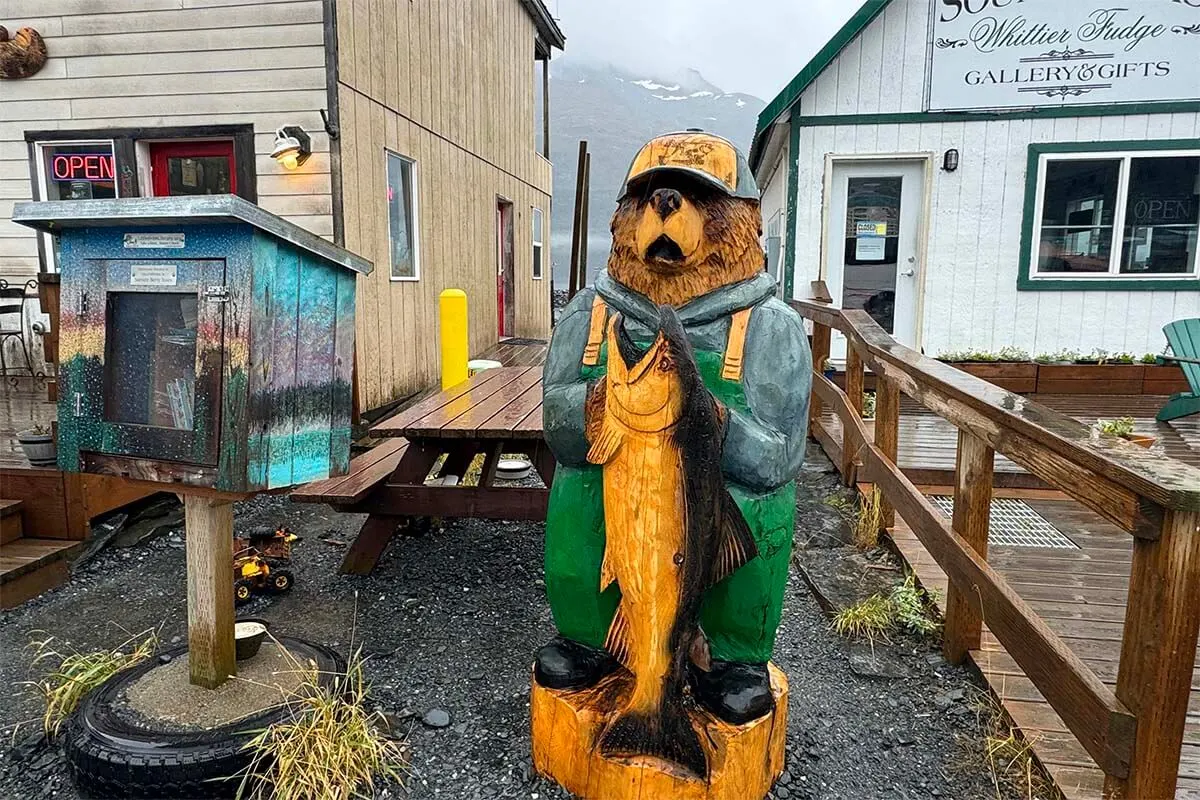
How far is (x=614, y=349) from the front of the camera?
1814 millimetres

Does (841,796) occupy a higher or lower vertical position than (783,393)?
lower

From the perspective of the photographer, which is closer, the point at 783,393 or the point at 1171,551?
the point at 1171,551

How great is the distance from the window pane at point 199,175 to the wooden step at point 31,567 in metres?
3.32

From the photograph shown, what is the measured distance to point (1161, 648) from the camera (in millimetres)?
1690

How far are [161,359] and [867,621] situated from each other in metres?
2.71

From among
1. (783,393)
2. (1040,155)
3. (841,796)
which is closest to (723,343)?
(783,393)

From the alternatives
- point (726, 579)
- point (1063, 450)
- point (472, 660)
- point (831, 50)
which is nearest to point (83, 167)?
point (472, 660)

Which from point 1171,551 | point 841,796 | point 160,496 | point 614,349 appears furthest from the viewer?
point 160,496

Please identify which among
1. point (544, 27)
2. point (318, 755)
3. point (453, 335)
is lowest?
point (318, 755)

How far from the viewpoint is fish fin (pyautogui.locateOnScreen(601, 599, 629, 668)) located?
194cm

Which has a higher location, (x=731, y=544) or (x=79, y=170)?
(x=79, y=170)

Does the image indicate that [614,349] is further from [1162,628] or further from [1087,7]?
[1087,7]

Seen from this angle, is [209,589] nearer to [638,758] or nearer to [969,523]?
[638,758]

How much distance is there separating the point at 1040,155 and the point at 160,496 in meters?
7.54
